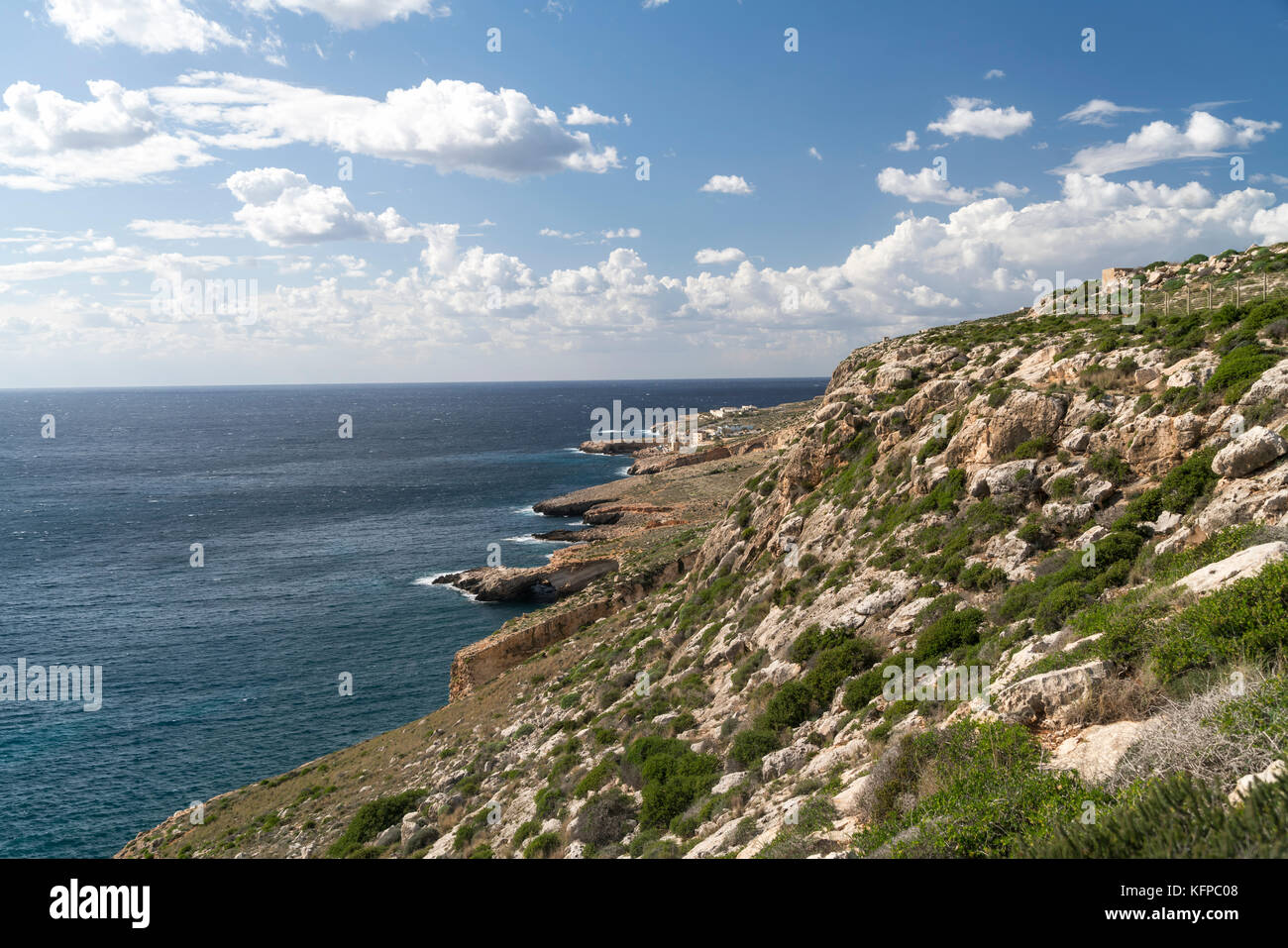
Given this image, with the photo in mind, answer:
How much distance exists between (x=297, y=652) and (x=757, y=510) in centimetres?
3641

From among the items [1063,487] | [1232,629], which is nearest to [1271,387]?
[1063,487]

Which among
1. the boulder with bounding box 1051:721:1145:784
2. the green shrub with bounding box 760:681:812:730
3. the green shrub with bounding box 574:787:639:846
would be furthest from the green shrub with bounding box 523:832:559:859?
the boulder with bounding box 1051:721:1145:784

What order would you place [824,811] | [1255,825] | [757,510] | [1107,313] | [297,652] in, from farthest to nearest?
[297,652]
[757,510]
[1107,313]
[824,811]
[1255,825]

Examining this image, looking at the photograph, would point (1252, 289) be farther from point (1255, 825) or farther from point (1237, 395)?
point (1255, 825)

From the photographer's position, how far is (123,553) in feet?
236

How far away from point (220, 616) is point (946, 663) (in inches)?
2292

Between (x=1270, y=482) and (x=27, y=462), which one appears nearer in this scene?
(x=1270, y=482)

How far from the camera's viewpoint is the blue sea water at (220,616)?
113 ft

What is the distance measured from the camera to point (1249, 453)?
13.5 m

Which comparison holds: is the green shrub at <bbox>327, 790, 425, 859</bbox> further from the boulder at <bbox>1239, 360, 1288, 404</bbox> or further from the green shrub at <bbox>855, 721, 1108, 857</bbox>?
the boulder at <bbox>1239, 360, 1288, 404</bbox>

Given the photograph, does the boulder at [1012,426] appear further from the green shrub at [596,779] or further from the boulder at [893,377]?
the green shrub at [596,779]

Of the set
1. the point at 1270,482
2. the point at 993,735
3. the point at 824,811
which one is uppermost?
the point at 1270,482
